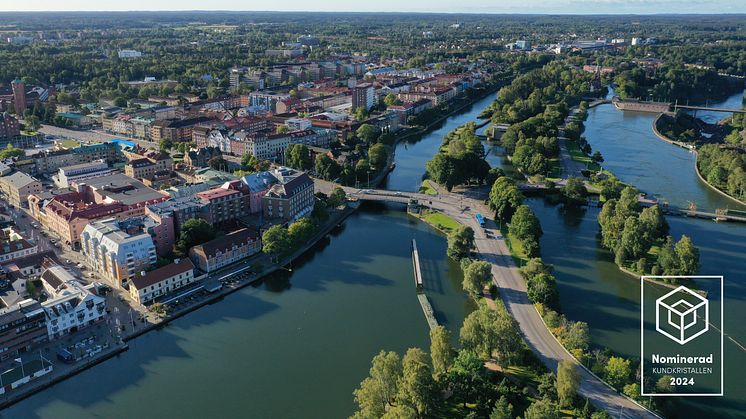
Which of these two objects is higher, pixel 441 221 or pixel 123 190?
pixel 123 190

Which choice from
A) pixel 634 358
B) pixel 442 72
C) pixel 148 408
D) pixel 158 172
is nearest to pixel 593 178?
pixel 634 358

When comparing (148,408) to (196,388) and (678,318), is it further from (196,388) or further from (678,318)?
(678,318)

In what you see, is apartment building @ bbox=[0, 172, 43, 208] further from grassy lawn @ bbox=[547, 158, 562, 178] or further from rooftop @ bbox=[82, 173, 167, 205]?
grassy lawn @ bbox=[547, 158, 562, 178]

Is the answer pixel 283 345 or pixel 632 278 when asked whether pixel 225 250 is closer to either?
pixel 283 345

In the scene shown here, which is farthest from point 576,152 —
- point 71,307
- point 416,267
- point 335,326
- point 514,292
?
point 71,307

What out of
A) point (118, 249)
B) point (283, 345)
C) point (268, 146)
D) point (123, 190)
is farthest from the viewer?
point (268, 146)

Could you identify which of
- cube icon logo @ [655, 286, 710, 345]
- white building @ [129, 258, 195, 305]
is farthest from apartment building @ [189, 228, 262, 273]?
cube icon logo @ [655, 286, 710, 345]

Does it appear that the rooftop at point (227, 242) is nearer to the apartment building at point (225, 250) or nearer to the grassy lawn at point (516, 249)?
the apartment building at point (225, 250)
